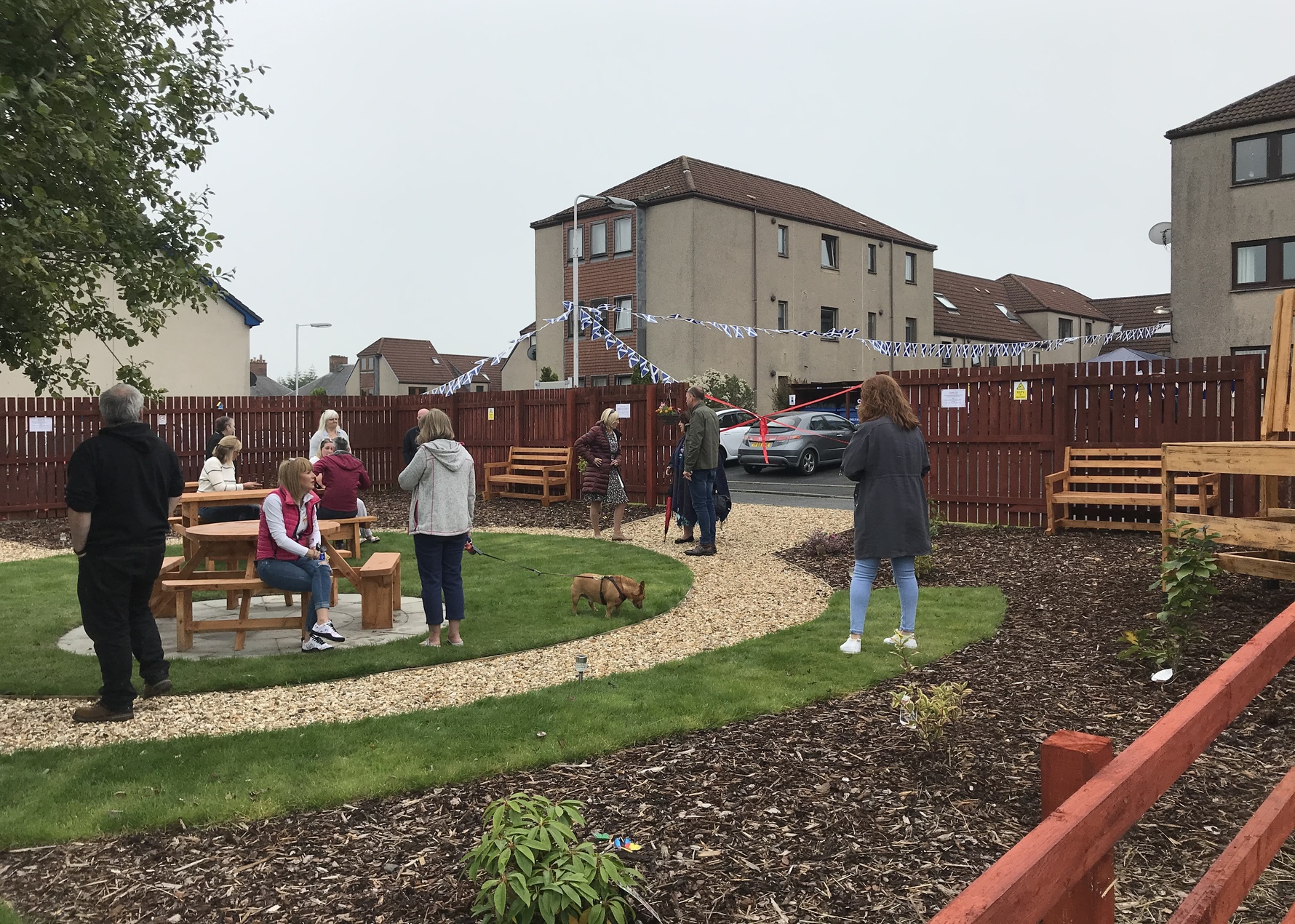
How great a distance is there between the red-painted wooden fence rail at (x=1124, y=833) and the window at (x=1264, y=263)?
27.4m

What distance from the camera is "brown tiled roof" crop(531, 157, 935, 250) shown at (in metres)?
33.9

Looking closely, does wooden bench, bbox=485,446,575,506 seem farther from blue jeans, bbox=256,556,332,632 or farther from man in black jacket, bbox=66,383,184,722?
man in black jacket, bbox=66,383,184,722

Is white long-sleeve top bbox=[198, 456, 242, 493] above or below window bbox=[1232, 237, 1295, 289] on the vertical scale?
below

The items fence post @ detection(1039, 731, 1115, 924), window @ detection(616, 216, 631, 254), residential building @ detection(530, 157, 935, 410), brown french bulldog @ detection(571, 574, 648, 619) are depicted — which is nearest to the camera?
fence post @ detection(1039, 731, 1115, 924)

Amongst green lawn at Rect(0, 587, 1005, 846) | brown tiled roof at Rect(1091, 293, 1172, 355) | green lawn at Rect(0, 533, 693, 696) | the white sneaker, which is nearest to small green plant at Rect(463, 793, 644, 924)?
green lawn at Rect(0, 587, 1005, 846)

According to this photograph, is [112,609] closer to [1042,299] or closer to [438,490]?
[438,490]

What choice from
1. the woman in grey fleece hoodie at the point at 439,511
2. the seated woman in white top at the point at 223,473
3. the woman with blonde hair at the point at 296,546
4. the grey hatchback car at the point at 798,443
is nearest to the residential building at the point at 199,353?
the grey hatchback car at the point at 798,443

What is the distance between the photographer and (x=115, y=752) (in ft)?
16.6

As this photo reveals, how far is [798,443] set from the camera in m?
23.5

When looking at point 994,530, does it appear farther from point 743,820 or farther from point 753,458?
point 753,458

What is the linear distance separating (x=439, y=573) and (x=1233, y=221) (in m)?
25.9

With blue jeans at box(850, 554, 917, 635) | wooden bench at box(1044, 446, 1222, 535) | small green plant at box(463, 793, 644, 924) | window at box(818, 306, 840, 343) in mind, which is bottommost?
small green plant at box(463, 793, 644, 924)

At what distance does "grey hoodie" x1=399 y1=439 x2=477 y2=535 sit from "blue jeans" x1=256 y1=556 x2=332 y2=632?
33.3 inches

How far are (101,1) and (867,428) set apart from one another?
523 centimetres
